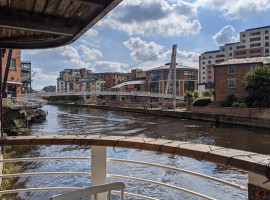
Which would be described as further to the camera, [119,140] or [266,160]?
[119,140]

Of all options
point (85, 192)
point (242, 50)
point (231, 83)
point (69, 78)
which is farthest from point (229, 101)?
point (69, 78)

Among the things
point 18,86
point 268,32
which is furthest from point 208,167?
point 268,32

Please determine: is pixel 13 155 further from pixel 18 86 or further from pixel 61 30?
pixel 18 86

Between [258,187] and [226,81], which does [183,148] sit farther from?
[226,81]

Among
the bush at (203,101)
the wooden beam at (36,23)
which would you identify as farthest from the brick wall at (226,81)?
the wooden beam at (36,23)

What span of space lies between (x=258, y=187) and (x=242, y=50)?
208 ft

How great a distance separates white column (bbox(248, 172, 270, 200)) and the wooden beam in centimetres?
190

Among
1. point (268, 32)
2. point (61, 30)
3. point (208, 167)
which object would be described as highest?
point (268, 32)

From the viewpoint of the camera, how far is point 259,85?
69.3 ft

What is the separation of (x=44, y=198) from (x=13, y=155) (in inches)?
180

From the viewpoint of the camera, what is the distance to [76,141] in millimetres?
1914

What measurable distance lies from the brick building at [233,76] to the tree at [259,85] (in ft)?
8.94

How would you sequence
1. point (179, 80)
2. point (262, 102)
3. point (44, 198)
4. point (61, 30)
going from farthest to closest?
point (179, 80) → point (262, 102) → point (44, 198) → point (61, 30)

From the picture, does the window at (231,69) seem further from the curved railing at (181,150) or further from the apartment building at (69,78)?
the apartment building at (69,78)
